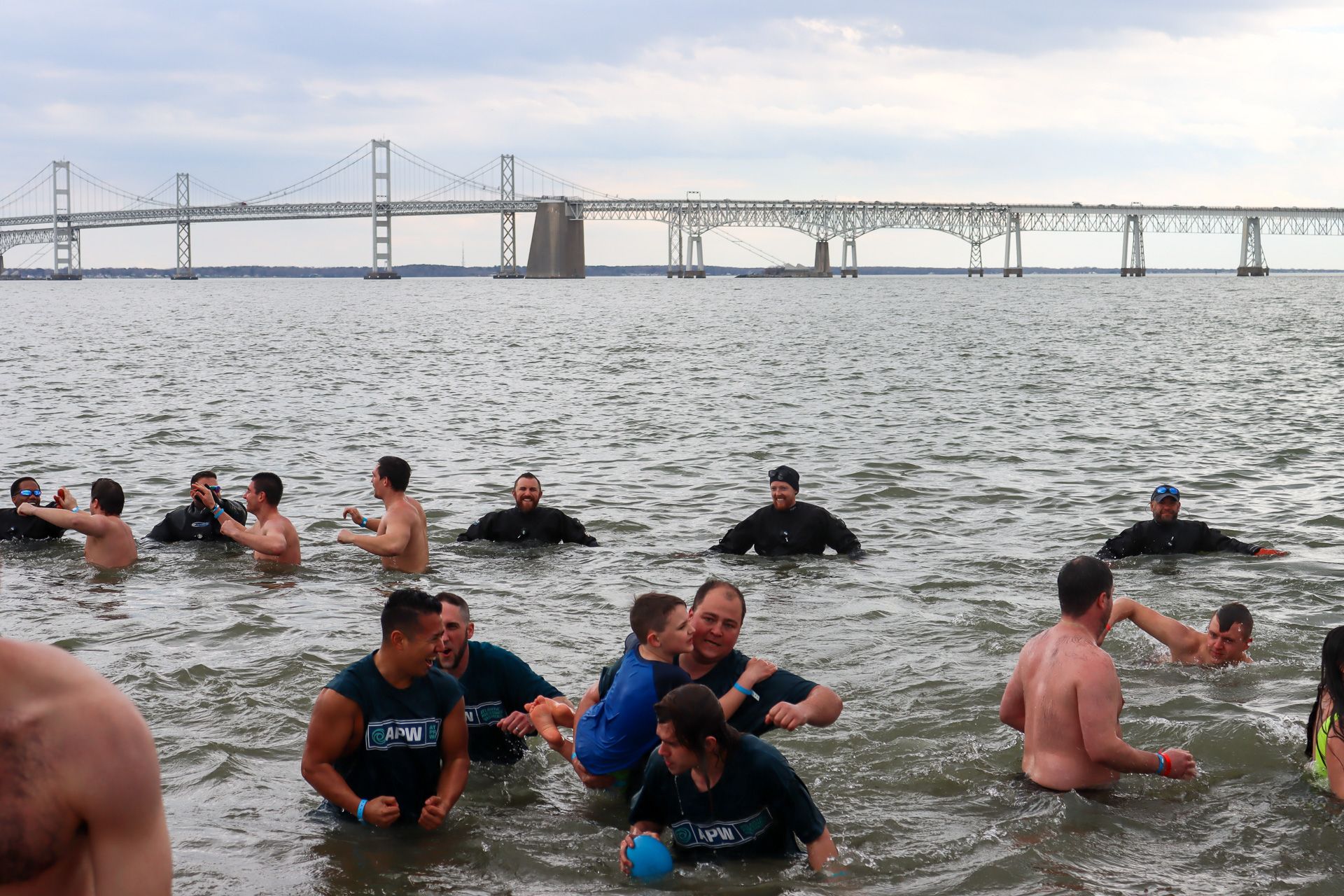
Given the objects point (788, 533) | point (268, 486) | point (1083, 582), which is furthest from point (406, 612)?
point (788, 533)

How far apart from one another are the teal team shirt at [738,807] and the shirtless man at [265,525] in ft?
23.8

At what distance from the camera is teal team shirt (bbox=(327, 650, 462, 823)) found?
20.2ft

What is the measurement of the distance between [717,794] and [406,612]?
167 centimetres

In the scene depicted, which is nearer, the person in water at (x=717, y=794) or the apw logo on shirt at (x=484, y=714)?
the person in water at (x=717, y=794)

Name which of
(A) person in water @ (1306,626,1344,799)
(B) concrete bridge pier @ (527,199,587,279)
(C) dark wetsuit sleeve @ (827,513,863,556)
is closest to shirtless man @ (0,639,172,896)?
(A) person in water @ (1306,626,1344,799)

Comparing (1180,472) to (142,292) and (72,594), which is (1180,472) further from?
(142,292)

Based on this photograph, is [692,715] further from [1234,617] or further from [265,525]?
[265,525]

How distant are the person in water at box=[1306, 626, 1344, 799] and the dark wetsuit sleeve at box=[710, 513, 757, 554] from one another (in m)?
7.10

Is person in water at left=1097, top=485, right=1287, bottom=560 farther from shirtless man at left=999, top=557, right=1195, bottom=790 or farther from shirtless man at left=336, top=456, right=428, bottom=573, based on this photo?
shirtless man at left=336, top=456, right=428, bottom=573

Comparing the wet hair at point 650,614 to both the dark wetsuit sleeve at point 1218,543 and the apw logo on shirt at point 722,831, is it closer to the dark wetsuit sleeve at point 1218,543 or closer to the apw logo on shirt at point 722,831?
the apw logo on shirt at point 722,831

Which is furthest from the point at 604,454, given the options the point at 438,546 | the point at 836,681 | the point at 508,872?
the point at 508,872

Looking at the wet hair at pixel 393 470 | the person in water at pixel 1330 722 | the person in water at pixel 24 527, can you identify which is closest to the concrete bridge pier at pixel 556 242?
the person in water at pixel 24 527

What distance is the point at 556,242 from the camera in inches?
7210

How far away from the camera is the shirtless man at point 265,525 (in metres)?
12.4
